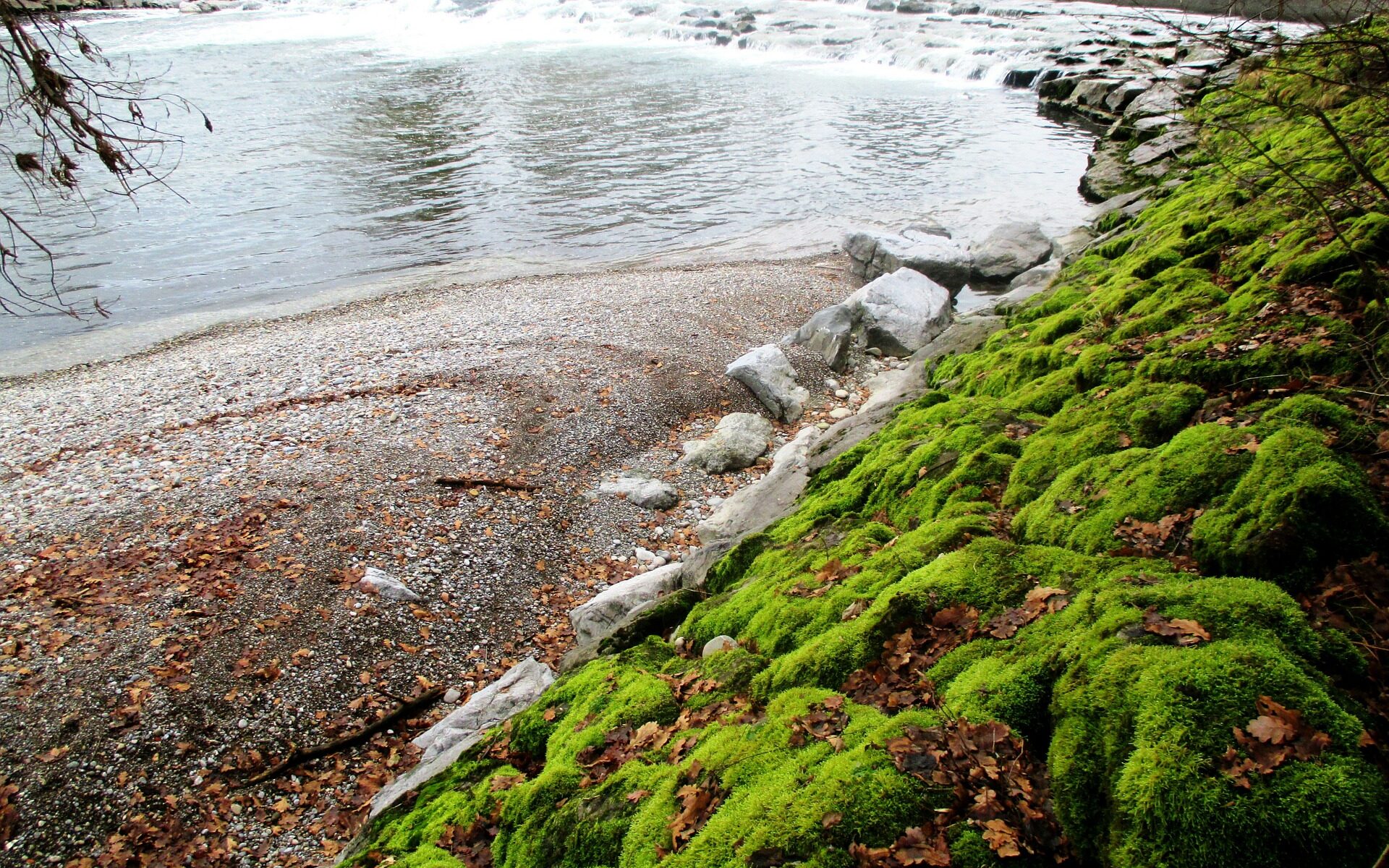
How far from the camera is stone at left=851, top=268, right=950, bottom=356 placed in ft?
49.4

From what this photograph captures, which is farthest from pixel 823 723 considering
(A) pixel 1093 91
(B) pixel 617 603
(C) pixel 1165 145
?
(A) pixel 1093 91

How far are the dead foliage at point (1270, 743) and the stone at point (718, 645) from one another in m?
3.14

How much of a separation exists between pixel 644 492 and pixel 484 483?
7.12 ft

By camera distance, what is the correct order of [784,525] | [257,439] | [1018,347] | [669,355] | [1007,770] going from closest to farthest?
[1007,770] → [784,525] → [1018,347] → [257,439] → [669,355]

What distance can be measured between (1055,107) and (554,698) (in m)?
37.8

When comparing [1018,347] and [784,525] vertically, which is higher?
[1018,347]

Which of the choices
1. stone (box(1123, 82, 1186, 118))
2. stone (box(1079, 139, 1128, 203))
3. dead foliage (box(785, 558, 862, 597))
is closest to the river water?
stone (box(1079, 139, 1128, 203))

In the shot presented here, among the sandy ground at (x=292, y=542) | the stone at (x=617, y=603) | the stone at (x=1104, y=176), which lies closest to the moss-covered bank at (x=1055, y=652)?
the stone at (x=617, y=603)

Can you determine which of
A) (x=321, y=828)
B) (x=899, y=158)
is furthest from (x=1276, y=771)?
(x=899, y=158)

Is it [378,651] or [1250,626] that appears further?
[378,651]

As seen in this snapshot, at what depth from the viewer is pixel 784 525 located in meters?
7.43

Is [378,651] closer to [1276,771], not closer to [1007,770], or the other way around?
[1007,770]

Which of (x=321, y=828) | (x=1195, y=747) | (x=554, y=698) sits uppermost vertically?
(x=1195, y=747)

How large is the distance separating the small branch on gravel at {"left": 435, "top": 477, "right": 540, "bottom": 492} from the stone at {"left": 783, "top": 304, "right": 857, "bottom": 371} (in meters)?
6.44
